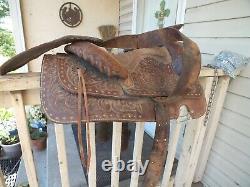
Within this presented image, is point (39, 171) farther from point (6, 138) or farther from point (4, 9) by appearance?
point (4, 9)

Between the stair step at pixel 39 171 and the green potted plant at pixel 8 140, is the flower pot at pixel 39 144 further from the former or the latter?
the green potted plant at pixel 8 140

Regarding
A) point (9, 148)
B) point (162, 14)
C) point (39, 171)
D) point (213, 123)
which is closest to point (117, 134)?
point (213, 123)

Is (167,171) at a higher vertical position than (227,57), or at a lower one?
lower

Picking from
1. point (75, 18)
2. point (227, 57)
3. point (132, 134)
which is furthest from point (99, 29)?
point (227, 57)

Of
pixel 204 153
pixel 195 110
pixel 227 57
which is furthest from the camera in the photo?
pixel 204 153

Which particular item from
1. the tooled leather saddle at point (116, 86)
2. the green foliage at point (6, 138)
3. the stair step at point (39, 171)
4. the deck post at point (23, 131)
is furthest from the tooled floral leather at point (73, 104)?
the green foliage at point (6, 138)

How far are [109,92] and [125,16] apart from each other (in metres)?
2.72

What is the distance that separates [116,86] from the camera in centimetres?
72

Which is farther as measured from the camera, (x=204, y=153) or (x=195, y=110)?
(x=204, y=153)

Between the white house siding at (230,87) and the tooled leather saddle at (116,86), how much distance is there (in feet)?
1.96

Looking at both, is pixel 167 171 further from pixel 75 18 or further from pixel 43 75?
pixel 75 18

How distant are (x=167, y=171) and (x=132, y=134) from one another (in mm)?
1024

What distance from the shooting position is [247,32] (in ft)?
3.74

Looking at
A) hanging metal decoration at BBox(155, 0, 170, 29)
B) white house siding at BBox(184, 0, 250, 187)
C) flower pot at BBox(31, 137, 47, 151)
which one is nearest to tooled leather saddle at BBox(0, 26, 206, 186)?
white house siding at BBox(184, 0, 250, 187)
